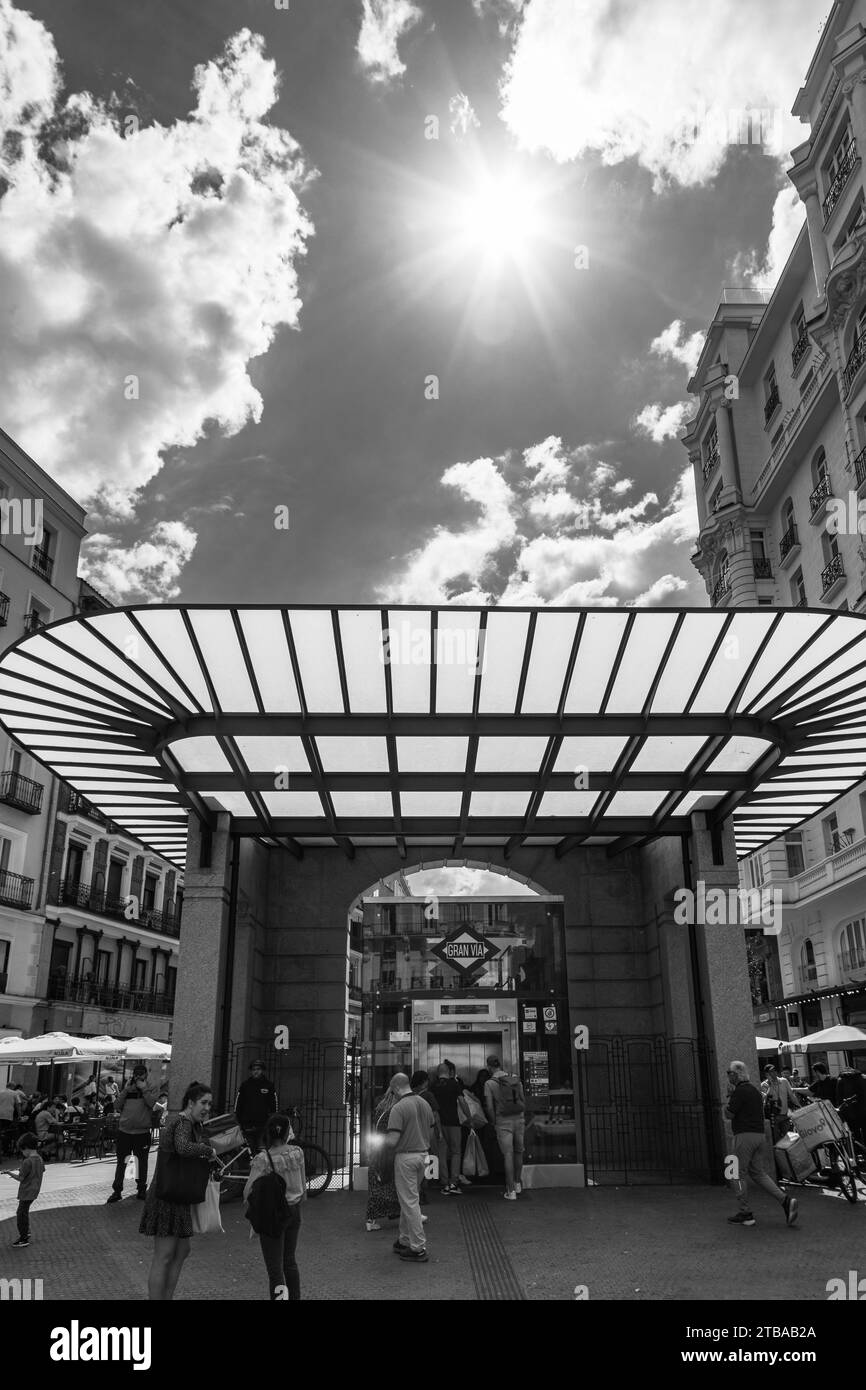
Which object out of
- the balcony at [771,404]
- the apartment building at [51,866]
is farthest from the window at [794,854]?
the apartment building at [51,866]

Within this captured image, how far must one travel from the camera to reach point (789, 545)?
35.2 metres

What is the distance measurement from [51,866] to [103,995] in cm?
622

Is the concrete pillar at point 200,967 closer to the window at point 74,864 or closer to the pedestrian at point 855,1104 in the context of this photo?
the pedestrian at point 855,1104

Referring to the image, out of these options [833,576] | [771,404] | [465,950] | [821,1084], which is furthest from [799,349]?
[465,950]

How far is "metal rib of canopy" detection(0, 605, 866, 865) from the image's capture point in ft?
33.1

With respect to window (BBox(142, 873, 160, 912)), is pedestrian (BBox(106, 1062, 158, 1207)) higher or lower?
lower

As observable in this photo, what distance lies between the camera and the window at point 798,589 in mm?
34750

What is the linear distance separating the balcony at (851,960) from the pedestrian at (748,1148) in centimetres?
2265

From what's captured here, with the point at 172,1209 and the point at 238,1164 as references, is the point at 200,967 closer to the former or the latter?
the point at 238,1164

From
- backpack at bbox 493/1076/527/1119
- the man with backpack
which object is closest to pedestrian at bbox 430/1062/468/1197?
the man with backpack

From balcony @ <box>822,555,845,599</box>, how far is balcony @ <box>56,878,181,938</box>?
75.0 ft

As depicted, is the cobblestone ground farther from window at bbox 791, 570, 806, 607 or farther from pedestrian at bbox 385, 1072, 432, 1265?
window at bbox 791, 570, 806, 607

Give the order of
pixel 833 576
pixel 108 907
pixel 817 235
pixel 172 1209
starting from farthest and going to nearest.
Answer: pixel 108 907
pixel 817 235
pixel 833 576
pixel 172 1209
